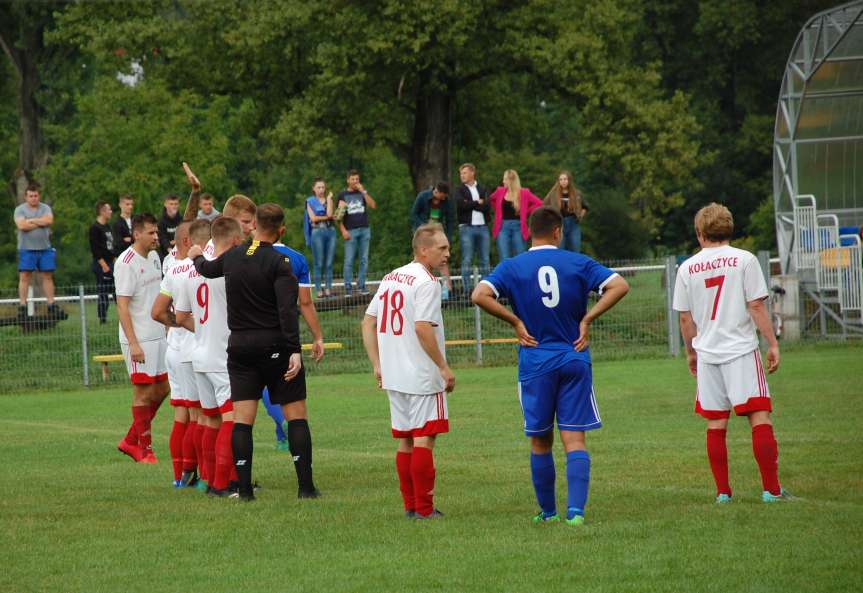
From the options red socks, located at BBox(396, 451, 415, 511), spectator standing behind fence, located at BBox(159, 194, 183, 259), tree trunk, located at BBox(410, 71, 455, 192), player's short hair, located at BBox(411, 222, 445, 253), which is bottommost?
red socks, located at BBox(396, 451, 415, 511)

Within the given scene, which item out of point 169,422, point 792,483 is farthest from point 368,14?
point 792,483

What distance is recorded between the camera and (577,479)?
8.70 metres

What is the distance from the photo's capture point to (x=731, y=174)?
5906cm

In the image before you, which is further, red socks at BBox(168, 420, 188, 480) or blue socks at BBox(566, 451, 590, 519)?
red socks at BBox(168, 420, 188, 480)

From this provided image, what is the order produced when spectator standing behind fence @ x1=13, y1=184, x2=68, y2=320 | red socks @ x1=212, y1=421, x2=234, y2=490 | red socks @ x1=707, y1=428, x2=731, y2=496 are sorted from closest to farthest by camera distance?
red socks @ x1=707, y1=428, x2=731, y2=496 → red socks @ x1=212, y1=421, x2=234, y2=490 → spectator standing behind fence @ x1=13, y1=184, x2=68, y2=320

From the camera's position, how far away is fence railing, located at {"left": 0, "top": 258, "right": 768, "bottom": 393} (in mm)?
23594

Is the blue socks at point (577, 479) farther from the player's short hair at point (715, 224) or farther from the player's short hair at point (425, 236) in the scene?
the player's short hair at point (715, 224)

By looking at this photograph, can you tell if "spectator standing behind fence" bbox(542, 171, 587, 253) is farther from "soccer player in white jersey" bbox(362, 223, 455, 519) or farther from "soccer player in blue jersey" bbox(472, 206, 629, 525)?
"soccer player in blue jersey" bbox(472, 206, 629, 525)

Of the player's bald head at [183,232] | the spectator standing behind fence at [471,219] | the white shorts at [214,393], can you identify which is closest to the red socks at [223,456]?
the white shorts at [214,393]

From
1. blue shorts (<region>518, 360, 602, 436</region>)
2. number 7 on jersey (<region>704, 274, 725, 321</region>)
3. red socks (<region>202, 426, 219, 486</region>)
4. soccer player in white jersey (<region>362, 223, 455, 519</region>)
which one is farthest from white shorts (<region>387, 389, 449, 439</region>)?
red socks (<region>202, 426, 219, 486</region>)

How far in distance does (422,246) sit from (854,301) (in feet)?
61.1

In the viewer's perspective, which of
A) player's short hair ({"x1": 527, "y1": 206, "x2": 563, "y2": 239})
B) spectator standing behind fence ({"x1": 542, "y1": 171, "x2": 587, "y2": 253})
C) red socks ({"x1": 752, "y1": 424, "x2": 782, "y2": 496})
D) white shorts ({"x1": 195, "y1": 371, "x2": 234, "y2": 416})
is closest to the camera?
player's short hair ({"x1": 527, "y1": 206, "x2": 563, "y2": 239})

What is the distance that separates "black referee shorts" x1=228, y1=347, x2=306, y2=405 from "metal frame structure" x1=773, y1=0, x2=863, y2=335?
702 inches

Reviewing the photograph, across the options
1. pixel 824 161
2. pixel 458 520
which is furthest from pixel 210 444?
pixel 824 161
